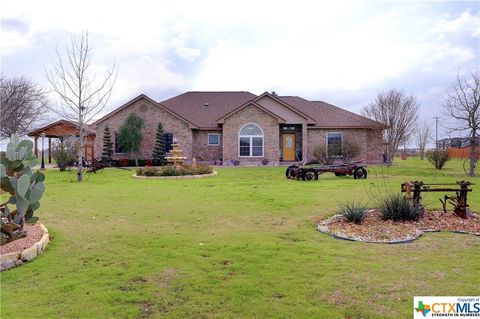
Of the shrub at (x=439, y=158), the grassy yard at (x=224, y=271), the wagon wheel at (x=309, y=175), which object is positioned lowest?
the grassy yard at (x=224, y=271)

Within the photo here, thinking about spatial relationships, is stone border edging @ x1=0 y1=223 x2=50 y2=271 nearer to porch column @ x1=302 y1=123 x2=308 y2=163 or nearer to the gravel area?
the gravel area

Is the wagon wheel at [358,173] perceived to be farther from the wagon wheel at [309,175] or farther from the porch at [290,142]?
the porch at [290,142]

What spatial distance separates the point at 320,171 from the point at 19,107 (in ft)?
106

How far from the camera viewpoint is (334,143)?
30281 millimetres

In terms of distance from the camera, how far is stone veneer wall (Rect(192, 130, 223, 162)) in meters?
30.6

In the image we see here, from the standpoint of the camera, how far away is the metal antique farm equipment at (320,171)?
17.4 meters

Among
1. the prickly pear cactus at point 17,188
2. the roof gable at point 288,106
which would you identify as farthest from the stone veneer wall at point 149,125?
the prickly pear cactus at point 17,188

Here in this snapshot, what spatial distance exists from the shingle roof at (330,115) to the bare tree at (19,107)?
892 inches

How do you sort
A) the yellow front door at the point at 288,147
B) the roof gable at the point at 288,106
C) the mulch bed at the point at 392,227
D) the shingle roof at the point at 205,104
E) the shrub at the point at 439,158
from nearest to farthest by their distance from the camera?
the mulch bed at the point at 392,227 < the shrub at the point at 439,158 < the roof gable at the point at 288,106 < the yellow front door at the point at 288,147 < the shingle roof at the point at 205,104

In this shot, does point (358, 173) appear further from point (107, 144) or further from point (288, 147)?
point (107, 144)

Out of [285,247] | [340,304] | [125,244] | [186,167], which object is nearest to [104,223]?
[125,244]

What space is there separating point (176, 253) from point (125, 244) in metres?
1.07

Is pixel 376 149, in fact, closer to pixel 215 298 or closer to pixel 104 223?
pixel 104 223

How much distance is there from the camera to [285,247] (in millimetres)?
6109
